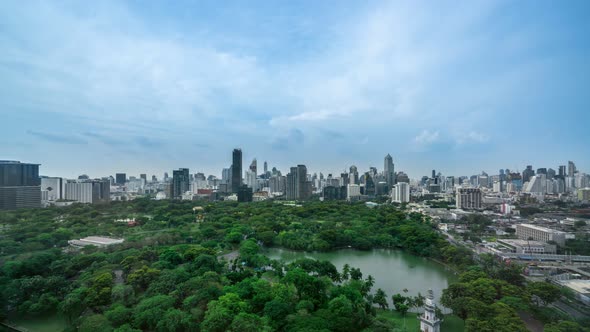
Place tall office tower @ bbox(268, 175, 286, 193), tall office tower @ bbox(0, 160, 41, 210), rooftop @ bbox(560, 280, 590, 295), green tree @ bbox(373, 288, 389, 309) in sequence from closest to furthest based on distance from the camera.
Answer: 1. green tree @ bbox(373, 288, 389, 309)
2. rooftop @ bbox(560, 280, 590, 295)
3. tall office tower @ bbox(0, 160, 41, 210)
4. tall office tower @ bbox(268, 175, 286, 193)

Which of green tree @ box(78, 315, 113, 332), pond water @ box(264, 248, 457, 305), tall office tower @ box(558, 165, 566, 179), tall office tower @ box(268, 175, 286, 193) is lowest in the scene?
pond water @ box(264, 248, 457, 305)

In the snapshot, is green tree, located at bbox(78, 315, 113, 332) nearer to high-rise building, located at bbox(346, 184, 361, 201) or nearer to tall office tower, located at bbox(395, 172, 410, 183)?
high-rise building, located at bbox(346, 184, 361, 201)

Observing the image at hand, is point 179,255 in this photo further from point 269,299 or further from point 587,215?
point 587,215

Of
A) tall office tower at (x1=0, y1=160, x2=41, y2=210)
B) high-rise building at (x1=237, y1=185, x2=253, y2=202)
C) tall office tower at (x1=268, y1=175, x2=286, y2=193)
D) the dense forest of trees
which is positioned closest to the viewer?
the dense forest of trees

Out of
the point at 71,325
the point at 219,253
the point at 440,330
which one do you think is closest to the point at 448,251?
the point at 440,330

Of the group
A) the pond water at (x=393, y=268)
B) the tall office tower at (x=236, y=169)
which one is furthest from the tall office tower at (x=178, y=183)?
the pond water at (x=393, y=268)

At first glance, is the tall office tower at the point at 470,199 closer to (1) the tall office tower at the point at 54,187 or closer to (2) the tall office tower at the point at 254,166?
(2) the tall office tower at the point at 254,166

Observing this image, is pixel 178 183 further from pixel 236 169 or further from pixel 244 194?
pixel 244 194

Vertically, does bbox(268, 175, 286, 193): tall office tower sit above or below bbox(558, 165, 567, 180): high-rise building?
below

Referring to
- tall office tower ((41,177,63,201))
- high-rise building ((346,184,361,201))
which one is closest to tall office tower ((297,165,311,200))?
high-rise building ((346,184,361,201))
